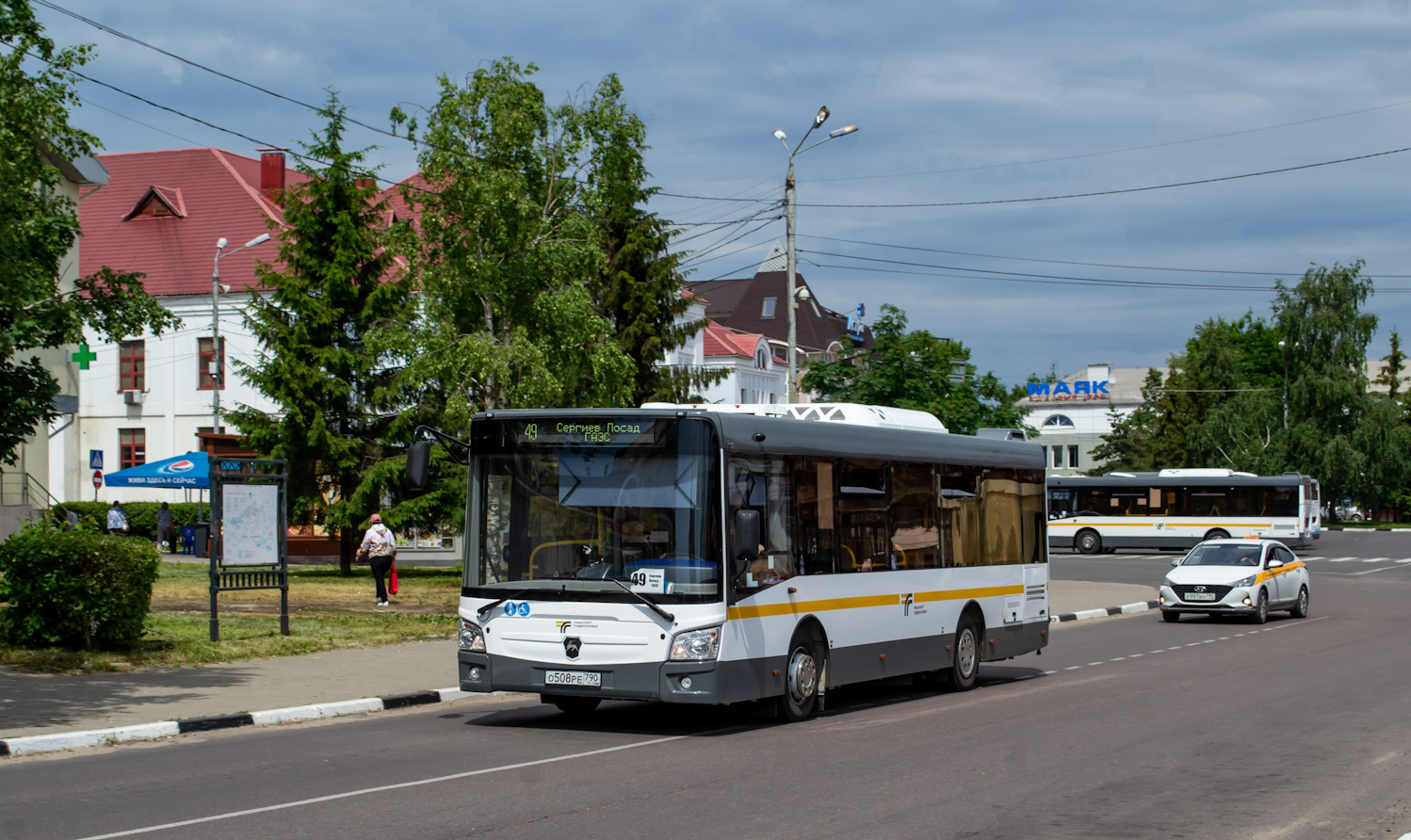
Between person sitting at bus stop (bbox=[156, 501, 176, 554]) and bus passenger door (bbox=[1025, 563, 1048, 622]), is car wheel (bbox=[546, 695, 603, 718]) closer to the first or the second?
bus passenger door (bbox=[1025, 563, 1048, 622])

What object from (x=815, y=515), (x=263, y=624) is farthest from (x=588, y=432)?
(x=263, y=624)

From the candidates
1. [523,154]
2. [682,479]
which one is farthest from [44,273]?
[523,154]

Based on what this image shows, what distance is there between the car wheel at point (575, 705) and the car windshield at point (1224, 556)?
17176 millimetres

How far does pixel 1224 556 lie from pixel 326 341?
22.1m

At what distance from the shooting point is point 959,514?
51.7ft

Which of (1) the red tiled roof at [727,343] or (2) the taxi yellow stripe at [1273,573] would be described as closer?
(2) the taxi yellow stripe at [1273,573]

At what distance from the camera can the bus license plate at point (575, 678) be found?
38.0ft

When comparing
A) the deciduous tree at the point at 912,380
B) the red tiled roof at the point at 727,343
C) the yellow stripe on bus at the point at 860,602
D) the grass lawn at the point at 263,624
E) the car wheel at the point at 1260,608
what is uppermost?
the red tiled roof at the point at 727,343

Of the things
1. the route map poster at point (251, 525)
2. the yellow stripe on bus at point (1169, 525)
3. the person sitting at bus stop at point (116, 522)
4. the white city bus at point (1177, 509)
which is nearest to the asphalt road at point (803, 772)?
the route map poster at point (251, 525)

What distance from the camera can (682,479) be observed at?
11656mm

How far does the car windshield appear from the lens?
27.0m

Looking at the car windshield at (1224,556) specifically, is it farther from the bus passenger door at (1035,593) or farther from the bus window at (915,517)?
the bus window at (915,517)

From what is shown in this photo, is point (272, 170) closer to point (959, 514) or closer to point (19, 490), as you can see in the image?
point (19, 490)

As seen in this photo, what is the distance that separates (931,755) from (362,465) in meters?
27.2
